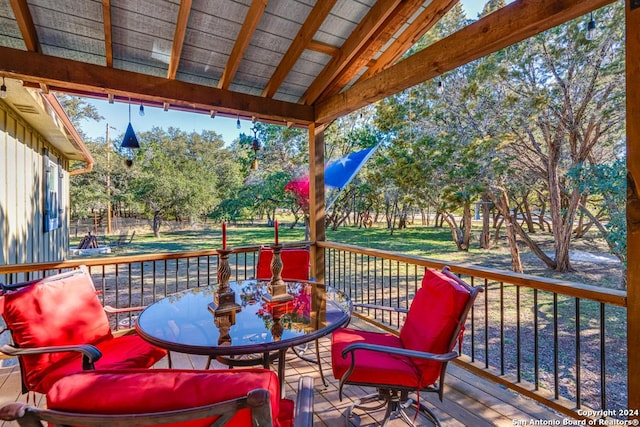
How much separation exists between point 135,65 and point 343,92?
2187mm

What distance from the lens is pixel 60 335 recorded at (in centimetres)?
193

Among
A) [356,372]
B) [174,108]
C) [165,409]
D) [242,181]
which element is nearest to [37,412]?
[165,409]

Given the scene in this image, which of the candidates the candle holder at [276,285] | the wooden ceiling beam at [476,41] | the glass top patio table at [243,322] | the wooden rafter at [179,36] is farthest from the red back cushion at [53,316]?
the wooden ceiling beam at [476,41]

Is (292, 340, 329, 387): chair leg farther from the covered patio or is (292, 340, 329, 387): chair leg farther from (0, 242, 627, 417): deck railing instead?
(0, 242, 627, 417): deck railing

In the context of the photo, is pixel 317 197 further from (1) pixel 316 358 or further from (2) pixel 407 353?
(2) pixel 407 353

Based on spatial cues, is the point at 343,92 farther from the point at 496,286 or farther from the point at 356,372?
the point at 496,286

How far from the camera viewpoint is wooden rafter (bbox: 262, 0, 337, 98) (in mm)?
2942

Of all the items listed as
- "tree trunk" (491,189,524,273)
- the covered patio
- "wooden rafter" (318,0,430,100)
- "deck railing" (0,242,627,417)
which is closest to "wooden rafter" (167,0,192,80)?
the covered patio

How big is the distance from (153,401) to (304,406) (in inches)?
24.6

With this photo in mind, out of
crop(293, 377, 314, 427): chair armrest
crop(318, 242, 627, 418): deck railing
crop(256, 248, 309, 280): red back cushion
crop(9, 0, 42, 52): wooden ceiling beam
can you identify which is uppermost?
crop(9, 0, 42, 52): wooden ceiling beam

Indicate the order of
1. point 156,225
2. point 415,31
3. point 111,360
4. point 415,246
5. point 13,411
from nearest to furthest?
point 13,411
point 111,360
point 415,31
point 156,225
point 415,246

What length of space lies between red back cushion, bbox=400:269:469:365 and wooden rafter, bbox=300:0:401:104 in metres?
2.27

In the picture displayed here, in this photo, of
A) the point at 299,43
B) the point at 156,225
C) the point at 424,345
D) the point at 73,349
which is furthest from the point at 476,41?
the point at 156,225

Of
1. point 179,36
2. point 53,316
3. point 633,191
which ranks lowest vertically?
point 53,316
